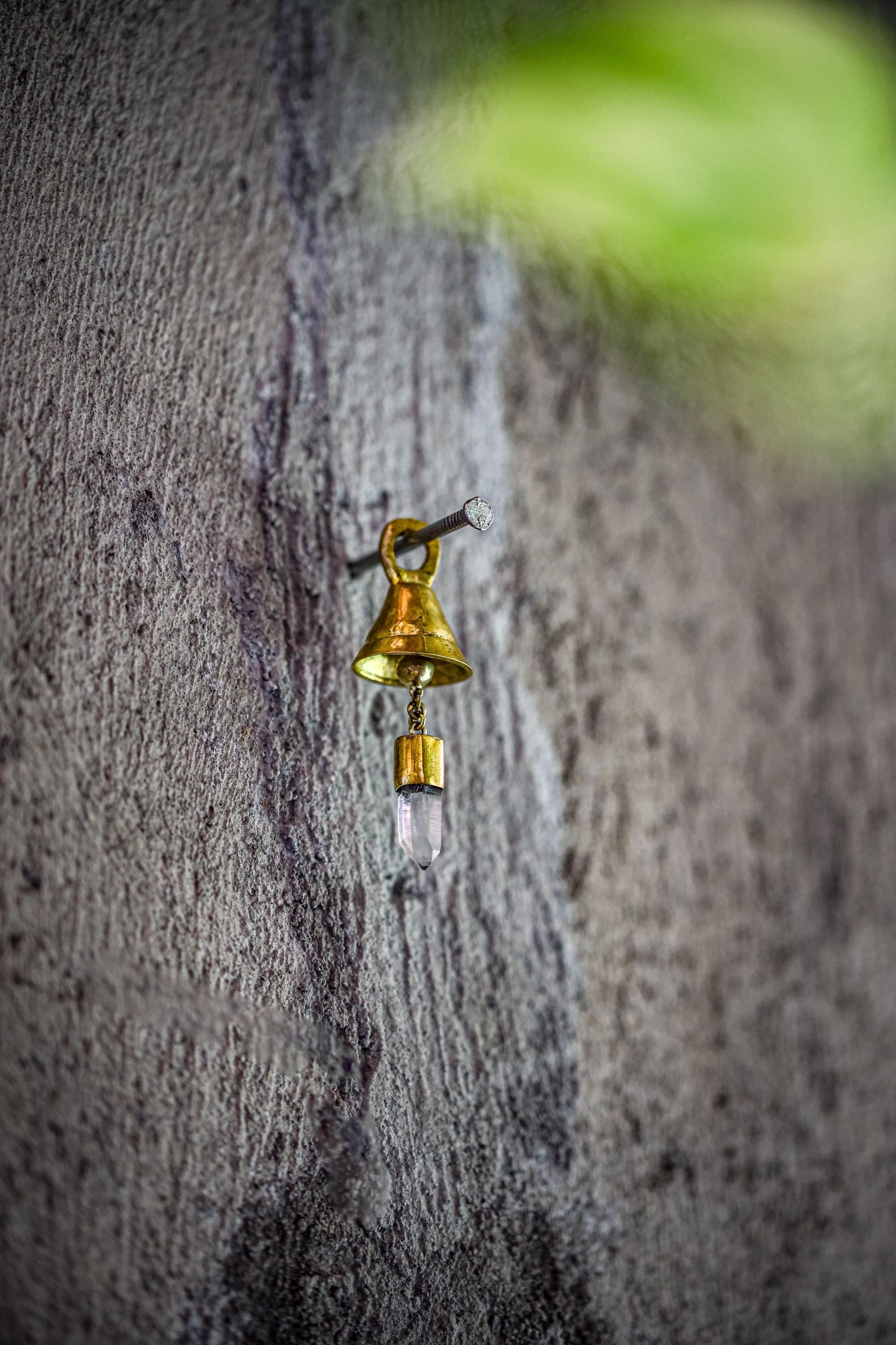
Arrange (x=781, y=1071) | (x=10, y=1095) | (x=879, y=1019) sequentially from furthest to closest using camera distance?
(x=879, y=1019), (x=781, y=1071), (x=10, y=1095)

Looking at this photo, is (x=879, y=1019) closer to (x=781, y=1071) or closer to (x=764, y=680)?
(x=781, y=1071)

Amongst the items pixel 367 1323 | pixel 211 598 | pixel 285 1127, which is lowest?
pixel 367 1323

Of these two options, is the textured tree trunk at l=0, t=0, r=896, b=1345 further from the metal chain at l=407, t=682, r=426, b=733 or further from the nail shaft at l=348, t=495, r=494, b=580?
the metal chain at l=407, t=682, r=426, b=733

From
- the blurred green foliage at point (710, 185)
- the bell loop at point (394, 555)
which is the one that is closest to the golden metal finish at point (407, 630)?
the bell loop at point (394, 555)

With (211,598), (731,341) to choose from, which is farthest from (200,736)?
(731,341)

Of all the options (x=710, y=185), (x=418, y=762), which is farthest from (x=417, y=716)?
(x=710, y=185)

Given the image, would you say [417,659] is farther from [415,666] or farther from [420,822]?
[420,822]

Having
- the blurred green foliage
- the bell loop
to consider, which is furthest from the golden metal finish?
the blurred green foliage

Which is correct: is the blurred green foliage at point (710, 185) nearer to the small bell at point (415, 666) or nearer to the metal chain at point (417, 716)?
the small bell at point (415, 666)

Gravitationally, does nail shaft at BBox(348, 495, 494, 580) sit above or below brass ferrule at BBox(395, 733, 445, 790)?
above
